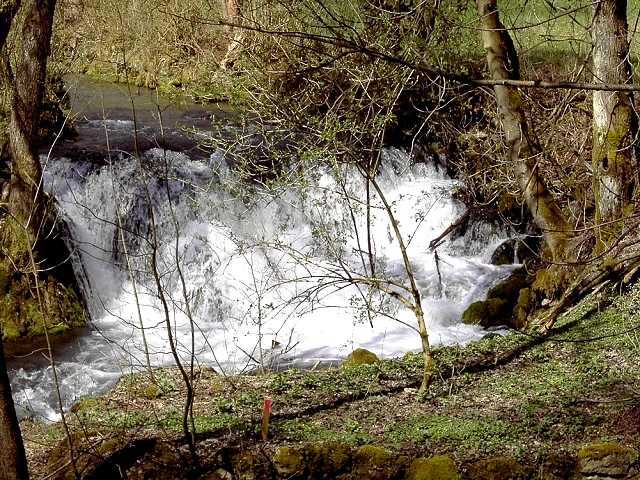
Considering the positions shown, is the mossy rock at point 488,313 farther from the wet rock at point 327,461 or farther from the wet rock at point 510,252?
the wet rock at point 327,461

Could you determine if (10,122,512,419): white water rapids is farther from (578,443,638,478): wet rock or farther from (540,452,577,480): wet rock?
(578,443,638,478): wet rock

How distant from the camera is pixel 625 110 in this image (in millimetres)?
7746

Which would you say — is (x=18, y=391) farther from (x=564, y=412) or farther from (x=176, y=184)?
(x=564, y=412)

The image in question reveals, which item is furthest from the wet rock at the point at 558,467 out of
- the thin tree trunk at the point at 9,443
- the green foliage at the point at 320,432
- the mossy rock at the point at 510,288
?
the mossy rock at the point at 510,288

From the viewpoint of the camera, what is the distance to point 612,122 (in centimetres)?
780

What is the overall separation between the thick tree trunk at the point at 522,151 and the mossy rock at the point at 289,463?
14.4 feet

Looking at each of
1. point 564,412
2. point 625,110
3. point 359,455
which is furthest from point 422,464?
point 625,110

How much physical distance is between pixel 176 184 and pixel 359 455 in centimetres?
748

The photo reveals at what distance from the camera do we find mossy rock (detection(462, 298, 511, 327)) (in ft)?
30.7

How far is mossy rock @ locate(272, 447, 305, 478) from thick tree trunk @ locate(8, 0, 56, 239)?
525 centimetres

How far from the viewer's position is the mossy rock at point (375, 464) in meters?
4.57

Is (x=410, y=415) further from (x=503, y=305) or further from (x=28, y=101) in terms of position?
(x=28, y=101)

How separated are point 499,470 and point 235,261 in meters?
7.11

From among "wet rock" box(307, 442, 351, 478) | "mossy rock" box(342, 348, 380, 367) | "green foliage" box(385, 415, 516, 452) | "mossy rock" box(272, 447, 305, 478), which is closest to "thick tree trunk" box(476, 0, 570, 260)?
"mossy rock" box(342, 348, 380, 367)
